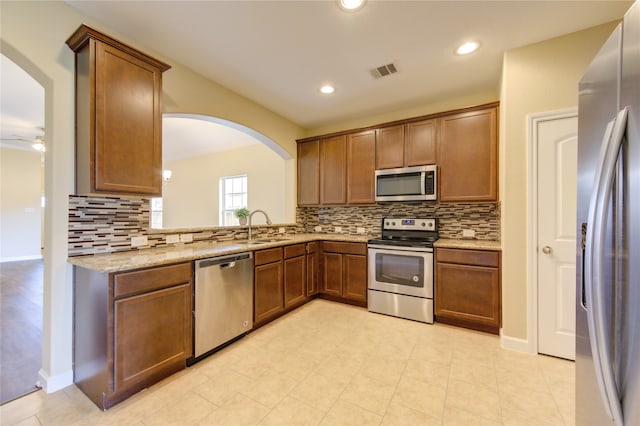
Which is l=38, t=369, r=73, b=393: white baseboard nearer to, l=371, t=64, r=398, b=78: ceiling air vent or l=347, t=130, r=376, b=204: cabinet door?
l=347, t=130, r=376, b=204: cabinet door

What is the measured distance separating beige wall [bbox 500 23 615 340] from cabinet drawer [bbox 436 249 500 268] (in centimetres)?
17

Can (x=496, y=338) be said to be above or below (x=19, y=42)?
below

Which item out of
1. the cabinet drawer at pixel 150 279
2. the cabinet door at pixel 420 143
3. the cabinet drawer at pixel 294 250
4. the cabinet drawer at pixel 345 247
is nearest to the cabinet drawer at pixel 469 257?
the cabinet drawer at pixel 345 247

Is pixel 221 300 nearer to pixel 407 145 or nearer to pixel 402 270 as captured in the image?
pixel 402 270

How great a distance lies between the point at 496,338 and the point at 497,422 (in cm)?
122

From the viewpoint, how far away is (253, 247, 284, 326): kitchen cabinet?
2.61 meters

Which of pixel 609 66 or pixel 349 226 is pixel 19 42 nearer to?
pixel 609 66

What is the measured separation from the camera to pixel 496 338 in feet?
8.20

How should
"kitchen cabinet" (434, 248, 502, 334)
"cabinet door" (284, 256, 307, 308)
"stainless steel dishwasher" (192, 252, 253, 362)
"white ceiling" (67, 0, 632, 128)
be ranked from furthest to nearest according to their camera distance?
"cabinet door" (284, 256, 307, 308) < "kitchen cabinet" (434, 248, 502, 334) < "stainless steel dishwasher" (192, 252, 253, 362) < "white ceiling" (67, 0, 632, 128)

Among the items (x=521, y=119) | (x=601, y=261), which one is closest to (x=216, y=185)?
(x=521, y=119)

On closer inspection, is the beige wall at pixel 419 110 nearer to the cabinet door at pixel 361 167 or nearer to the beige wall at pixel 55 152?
the cabinet door at pixel 361 167

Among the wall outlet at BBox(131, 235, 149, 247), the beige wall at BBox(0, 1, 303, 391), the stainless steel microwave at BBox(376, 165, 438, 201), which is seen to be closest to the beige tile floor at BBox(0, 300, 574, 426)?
the beige wall at BBox(0, 1, 303, 391)

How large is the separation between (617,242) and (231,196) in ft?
19.9

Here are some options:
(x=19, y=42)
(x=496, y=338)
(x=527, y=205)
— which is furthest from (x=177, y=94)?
(x=496, y=338)
